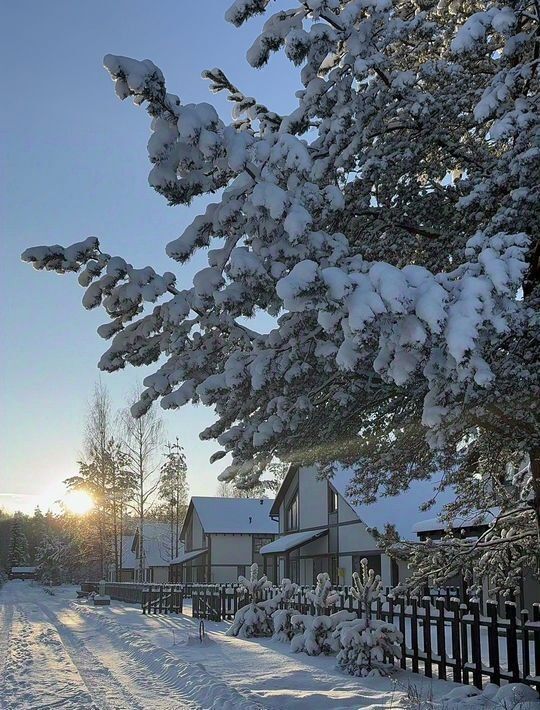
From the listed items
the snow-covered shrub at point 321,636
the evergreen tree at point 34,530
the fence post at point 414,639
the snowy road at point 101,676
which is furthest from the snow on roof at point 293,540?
the evergreen tree at point 34,530

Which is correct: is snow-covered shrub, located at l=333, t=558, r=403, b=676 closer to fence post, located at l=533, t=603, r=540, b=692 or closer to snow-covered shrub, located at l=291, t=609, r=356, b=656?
snow-covered shrub, located at l=291, t=609, r=356, b=656

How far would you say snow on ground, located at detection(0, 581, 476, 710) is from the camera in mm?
9009

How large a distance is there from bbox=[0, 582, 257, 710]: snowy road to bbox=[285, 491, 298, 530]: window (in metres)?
17.9

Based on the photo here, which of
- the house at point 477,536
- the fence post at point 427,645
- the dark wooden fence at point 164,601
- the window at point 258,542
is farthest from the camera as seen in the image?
the window at point 258,542

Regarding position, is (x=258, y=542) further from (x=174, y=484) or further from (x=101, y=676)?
(x=101, y=676)

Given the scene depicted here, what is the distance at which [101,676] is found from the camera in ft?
38.6

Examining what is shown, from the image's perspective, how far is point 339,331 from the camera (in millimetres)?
5766

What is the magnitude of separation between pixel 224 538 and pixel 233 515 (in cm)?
215

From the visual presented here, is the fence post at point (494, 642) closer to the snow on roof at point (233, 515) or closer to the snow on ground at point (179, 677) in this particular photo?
the snow on ground at point (179, 677)

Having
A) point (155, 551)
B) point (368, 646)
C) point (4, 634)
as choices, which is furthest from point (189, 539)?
point (368, 646)

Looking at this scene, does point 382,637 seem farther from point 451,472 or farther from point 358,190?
point 358,190

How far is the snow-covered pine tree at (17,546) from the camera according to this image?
5320 inches

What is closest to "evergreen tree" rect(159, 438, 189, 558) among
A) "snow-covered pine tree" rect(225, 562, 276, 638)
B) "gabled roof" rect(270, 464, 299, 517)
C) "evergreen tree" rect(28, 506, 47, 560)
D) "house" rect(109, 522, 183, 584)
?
"house" rect(109, 522, 183, 584)

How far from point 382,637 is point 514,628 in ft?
8.23
